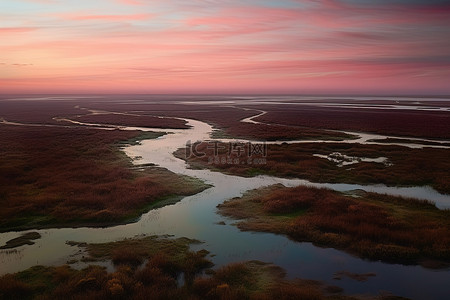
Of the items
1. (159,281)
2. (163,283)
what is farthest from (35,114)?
(163,283)

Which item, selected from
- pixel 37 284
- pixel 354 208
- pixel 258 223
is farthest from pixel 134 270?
pixel 354 208

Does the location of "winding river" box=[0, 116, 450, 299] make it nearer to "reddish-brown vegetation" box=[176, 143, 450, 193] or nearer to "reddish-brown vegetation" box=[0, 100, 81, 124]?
"reddish-brown vegetation" box=[176, 143, 450, 193]

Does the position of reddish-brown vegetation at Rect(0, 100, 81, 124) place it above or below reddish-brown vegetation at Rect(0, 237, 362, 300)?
above

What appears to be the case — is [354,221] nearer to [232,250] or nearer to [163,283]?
[232,250]

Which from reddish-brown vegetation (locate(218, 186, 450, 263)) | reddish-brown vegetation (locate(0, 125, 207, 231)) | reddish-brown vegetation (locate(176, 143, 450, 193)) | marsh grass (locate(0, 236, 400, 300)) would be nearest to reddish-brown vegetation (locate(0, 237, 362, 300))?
marsh grass (locate(0, 236, 400, 300))

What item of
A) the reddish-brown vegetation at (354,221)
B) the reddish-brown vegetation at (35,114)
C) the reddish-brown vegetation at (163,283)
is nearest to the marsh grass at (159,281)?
the reddish-brown vegetation at (163,283)

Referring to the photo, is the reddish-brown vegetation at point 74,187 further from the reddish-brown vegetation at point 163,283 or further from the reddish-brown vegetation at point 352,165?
the reddish-brown vegetation at point 352,165
